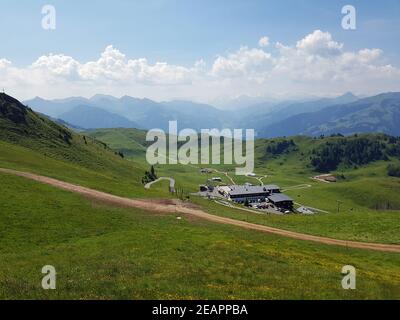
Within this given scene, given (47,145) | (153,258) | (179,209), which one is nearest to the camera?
(153,258)

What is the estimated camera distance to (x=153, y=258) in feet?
129

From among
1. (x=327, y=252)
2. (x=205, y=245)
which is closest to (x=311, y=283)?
(x=205, y=245)

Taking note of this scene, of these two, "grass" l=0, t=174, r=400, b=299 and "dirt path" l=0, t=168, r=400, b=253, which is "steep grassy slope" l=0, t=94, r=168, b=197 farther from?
"grass" l=0, t=174, r=400, b=299

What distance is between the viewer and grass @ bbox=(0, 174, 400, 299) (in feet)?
94.8

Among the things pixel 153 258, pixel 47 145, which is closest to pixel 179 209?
pixel 153 258

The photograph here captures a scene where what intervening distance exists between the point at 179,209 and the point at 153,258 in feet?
121

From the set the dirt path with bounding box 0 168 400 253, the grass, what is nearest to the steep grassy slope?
the dirt path with bounding box 0 168 400 253

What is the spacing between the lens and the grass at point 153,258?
28.9 metres

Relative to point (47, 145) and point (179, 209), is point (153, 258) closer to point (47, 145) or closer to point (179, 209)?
point (179, 209)

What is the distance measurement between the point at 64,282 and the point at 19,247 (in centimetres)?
1691

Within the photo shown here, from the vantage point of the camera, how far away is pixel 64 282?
97.6 ft

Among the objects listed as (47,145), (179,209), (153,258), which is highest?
(47,145)

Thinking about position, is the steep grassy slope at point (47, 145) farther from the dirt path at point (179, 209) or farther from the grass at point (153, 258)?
the grass at point (153, 258)
